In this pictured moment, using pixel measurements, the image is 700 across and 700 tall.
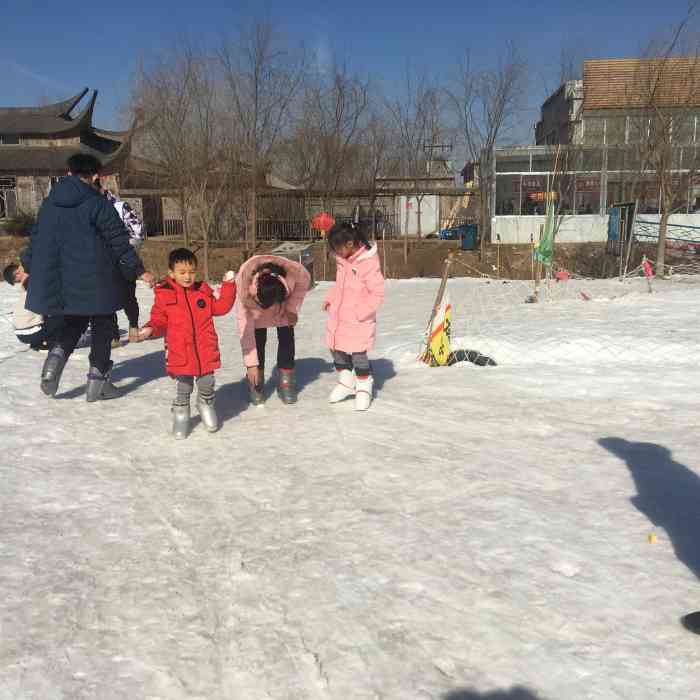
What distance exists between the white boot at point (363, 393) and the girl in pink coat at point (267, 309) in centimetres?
54

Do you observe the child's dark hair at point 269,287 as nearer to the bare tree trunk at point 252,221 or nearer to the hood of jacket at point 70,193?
the hood of jacket at point 70,193

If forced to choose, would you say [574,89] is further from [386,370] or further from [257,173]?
[386,370]

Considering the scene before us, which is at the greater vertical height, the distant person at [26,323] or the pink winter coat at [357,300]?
the pink winter coat at [357,300]

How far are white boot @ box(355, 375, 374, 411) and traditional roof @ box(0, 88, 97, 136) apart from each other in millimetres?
34290

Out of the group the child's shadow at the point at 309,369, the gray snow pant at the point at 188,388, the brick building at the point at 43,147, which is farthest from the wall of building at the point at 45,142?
the gray snow pant at the point at 188,388

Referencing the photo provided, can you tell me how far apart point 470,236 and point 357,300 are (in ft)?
64.2

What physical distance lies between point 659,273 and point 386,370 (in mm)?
11706

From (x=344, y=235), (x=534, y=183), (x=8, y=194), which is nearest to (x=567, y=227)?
(x=534, y=183)

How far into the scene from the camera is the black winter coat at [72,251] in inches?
182

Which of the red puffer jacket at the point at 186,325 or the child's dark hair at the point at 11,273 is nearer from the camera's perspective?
the red puffer jacket at the point at 186,325

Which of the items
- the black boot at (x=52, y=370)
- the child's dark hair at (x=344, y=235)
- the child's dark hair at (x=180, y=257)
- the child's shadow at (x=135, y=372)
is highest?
the child's dark hair at (x=344, y=235)

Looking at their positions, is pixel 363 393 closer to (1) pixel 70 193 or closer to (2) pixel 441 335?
(2) pixel 441 335

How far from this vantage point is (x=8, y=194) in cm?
3122

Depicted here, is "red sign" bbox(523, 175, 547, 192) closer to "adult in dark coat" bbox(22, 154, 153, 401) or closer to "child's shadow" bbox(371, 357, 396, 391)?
"child's shadow" bbox(371, 357, 396, 391)
